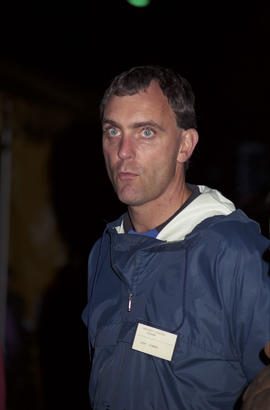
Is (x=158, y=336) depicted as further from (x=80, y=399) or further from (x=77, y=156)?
(x=77, y=156)

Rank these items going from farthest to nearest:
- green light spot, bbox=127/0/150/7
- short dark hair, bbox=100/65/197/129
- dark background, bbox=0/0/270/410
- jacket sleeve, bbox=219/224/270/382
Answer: dark background, bbox=0/0/270/410
green light spot, bbox=127/0/150/7
short dark hair, bbox=100/65/197/129
jacket sleeve, bbox=219/224/270/382

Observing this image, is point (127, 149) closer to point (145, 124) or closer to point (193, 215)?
point (145, 124)

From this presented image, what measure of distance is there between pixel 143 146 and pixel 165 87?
252mm

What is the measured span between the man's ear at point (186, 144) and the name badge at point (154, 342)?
0.65 metres

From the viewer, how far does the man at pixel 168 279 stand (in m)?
1.26

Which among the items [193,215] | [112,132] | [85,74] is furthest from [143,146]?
[85,74]

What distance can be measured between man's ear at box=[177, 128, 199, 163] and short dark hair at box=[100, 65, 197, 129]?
0.02 meters

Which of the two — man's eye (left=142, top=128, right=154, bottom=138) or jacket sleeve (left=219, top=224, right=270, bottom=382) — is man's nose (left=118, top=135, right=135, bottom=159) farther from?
jacket sleeve (left=219, top=224, right=270, bottom=382)

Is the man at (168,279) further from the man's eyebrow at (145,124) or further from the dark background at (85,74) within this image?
the dark background at (85,74)

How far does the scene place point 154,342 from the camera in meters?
1.30

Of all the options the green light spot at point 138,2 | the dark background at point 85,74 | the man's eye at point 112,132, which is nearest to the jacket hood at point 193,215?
the man's eye at point 112,132

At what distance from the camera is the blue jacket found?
4.10 ft

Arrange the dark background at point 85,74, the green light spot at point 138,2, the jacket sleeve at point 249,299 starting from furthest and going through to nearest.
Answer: the dark background at point 85,74 < the green light spot at point 138,2 < the jacket sleeve at point 249,299

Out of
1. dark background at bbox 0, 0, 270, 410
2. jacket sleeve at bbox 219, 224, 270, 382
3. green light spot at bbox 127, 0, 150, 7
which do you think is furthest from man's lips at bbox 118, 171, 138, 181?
green light spot at bbox 127, 0, 150, 7
